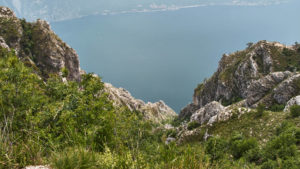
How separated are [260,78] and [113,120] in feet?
→ 279

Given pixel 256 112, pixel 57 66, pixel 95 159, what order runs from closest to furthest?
pixel 95 159 → pixel 256 112 → pixel 57 66

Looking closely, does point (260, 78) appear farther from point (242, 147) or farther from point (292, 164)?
point (292, 164)

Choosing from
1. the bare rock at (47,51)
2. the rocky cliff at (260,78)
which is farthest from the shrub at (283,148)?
the bare rock at (47,51)

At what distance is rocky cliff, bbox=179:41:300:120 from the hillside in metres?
0.37

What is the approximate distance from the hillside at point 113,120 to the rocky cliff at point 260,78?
368 mm

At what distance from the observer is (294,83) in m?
53.0

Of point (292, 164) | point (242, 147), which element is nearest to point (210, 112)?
point (242, 147)

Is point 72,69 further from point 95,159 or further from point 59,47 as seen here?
point 95,159

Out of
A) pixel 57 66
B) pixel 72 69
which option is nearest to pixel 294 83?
pixel 57 66

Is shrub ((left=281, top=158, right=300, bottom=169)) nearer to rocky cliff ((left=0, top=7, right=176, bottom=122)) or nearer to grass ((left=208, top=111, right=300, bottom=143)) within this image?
grass ((left=208, top=111, right=300, bottom=143))

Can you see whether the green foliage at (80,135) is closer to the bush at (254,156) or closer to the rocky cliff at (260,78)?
the bush at (254,156)

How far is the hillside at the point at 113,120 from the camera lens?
20.6ft

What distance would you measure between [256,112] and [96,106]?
3799 cm

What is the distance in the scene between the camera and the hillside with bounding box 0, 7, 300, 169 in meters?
6.29
